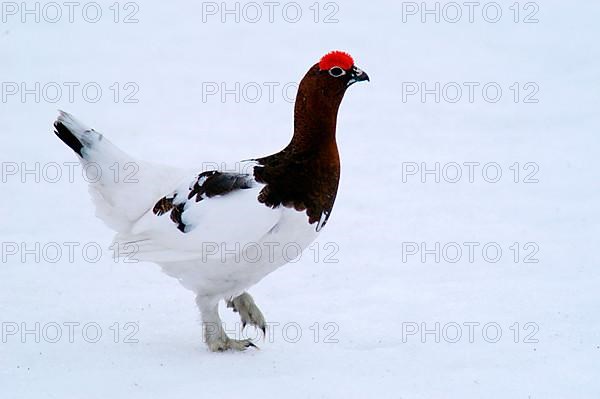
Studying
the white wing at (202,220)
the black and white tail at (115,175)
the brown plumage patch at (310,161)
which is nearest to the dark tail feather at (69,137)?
the black and white tail at (115,175)

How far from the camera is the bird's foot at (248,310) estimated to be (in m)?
4.99

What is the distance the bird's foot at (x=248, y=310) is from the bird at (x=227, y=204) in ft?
0.65

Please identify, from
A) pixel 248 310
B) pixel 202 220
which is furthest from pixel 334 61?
pixel 248 310

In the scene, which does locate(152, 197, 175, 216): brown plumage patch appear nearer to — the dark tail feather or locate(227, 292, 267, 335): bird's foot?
the dark tail feather

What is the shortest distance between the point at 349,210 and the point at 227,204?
3.70m

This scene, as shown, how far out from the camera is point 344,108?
11.5 metres

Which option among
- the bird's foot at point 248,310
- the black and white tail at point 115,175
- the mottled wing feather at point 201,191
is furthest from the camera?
the bird's foot at point 248,310

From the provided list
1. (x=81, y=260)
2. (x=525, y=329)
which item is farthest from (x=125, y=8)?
(x=525, y=329)

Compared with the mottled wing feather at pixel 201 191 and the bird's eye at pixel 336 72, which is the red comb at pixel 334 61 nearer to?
the bird's eye at pixel 336 72

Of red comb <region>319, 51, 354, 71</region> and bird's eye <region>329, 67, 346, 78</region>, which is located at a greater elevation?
red comb <region>319, 51, 354, 71</region>

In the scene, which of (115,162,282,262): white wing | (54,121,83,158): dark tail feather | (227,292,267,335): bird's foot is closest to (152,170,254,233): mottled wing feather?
(115,162,282,262): white wing

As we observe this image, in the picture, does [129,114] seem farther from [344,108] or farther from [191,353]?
[191,353]

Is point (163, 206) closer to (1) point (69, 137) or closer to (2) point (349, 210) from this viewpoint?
(1) point (69, 137)

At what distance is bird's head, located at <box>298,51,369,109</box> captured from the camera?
4.62 meters
